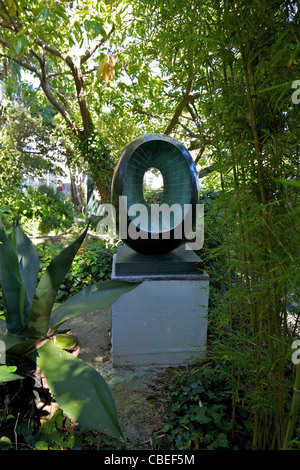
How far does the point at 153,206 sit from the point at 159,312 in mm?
791

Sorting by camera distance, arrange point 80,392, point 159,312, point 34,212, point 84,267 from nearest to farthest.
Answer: point 80,392
point 159,312
point 84,267
point 34,212

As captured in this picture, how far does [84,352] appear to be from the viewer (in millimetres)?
2418

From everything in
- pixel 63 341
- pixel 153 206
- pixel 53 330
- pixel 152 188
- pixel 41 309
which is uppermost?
pixel 152 188

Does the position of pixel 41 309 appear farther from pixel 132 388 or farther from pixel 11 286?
pixel 132 388

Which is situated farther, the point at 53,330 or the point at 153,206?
the point at 153,206

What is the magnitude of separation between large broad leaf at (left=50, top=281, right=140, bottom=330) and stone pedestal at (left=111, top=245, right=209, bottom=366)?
544 mm

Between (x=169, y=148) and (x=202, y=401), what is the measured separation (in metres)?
1.68

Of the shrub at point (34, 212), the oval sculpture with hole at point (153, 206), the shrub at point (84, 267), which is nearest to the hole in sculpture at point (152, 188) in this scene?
the shrub at point (84, 267)

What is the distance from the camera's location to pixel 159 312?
221 centimetres

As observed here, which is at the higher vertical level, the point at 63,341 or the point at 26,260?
the point at 26,260

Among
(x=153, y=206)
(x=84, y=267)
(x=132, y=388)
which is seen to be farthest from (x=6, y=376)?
(x=84, y=267)

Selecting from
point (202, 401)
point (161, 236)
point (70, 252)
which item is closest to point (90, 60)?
point (161, 236)
